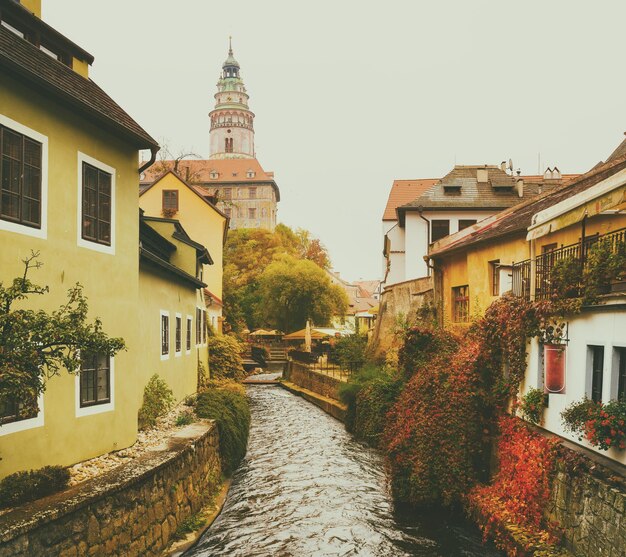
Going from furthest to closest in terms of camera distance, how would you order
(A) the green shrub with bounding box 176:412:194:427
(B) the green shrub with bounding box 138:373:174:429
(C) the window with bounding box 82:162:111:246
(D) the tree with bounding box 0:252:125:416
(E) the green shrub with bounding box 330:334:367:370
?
(E) the green shrub with bounding box 330:334:367:370, (A) the green shrub with bounding box 176:412:194:427, (B) the green shrub with bounding box 138:373:174:429, (C) the window with bounding box 82:162:111:246, (D) the tree with bounding box 0:252:125:416

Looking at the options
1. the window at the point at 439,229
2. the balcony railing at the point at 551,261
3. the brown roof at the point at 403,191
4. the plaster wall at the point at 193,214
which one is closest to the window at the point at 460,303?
the balcony railing at the point at 551,261

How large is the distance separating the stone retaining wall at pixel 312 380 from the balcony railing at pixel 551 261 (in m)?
13.1

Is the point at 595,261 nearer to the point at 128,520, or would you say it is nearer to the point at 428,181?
the point at 128,520

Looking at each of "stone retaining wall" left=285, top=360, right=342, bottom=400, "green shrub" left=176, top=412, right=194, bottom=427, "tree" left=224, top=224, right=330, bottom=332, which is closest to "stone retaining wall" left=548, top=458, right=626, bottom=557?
"green shrub" left=176, top=412, right=194, bottom=427

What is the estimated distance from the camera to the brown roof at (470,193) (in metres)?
32.7

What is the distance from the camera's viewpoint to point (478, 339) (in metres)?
14.4

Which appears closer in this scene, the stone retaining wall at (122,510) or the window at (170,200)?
the stone retaining wall at (122,510)

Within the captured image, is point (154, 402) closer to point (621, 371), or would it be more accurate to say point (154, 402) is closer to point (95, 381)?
point (95, 381)

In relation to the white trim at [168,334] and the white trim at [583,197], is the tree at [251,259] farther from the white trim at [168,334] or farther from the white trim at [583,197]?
the white trim at [583,197]

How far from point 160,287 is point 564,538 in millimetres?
11038

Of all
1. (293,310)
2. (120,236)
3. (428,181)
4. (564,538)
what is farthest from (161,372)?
(293,310)

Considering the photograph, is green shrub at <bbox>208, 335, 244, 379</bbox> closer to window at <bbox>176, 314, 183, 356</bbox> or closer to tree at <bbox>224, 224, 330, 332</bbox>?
window at <bbox>176, 314, 183, 356</bbox>

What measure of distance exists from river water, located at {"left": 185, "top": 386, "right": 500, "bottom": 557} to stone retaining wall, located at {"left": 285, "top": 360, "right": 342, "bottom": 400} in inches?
309

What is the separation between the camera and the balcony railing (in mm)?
10586
